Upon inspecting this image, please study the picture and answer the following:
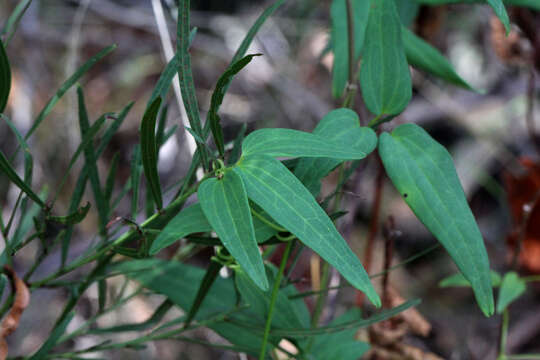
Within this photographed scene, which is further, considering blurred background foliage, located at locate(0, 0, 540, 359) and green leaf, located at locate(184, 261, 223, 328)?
blurred background foliage, located at locate(0, 0, 540, 359)

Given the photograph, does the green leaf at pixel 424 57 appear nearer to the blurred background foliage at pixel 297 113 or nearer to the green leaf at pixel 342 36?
the green leaf at pixel 342 36

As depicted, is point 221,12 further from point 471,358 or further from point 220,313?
point 220,313

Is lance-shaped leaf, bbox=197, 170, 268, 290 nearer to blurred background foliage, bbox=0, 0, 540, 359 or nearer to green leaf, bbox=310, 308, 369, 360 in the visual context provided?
green leaf, bbox=310, 308, 369, 360

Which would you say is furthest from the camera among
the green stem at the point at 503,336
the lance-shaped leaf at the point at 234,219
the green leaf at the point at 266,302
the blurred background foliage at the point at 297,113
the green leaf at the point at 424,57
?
the blurred background foliage at the point at 297,113

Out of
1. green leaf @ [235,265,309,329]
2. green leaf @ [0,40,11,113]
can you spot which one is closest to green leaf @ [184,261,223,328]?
green leaf @ [235,265,309,329]

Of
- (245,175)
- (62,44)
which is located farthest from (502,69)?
(245,175)

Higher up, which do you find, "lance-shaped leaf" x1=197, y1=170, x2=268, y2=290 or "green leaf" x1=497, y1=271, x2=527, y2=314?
"lance-shaped leaf" x1=197, y1=170, x2=268, y2=290

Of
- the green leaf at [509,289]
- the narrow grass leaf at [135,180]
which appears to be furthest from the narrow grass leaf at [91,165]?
the green leaf at [509,289]
